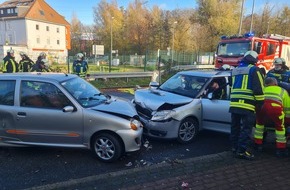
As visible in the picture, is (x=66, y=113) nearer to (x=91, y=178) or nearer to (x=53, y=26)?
(x=91, y=178)

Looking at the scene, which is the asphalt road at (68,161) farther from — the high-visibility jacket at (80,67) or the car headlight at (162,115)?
the high-visibility jacket at (80,67)

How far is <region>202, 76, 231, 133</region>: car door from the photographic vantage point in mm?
5978

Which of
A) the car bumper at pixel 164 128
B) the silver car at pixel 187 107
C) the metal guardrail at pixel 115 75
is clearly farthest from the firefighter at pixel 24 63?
the metal guardrail at pixel 115 75

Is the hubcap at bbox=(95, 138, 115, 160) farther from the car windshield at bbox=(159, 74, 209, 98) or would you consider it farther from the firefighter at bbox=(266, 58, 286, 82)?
Result: the firefighter at bbox=(266, 58, 286, 82)

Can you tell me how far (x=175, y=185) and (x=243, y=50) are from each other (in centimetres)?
1340

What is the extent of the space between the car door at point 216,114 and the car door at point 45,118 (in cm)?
282

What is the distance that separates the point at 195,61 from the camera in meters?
33.5

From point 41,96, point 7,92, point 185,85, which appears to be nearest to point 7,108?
point 7,92

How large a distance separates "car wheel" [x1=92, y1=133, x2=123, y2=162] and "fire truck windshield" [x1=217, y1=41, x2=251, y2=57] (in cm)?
1286

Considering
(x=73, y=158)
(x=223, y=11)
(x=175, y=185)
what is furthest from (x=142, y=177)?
(x=223, y=11)

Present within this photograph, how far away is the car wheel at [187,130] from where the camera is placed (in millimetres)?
5782

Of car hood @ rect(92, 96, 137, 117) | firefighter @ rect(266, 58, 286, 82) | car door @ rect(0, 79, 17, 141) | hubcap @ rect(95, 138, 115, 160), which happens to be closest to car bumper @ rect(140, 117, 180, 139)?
Result: car hood @ rect(92, 96, 137, 117)

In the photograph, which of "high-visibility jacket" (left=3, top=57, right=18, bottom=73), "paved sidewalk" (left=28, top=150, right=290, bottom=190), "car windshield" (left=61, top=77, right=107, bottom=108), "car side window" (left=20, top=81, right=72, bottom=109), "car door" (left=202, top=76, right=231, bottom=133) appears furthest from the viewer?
"high-visibility jacket" (left=3, top=57, right=18, bottom=73)

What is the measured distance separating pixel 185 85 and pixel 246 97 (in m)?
2.02
